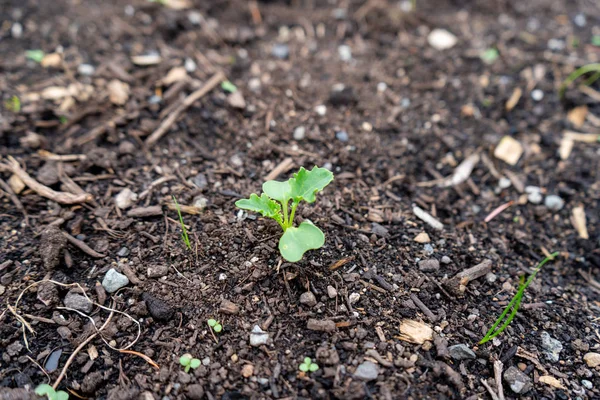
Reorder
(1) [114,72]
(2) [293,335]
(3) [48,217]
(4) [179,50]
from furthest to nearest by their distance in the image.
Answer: (4) [179,50], (1) [114,72], (3) [48,217], (2) [293,335]

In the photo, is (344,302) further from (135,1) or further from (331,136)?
(135,1)

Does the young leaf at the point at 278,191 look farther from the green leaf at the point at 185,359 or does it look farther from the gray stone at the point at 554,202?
the gray stone at the point at 554,202

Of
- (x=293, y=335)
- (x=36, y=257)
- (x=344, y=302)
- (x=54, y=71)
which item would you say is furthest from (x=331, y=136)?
(x=54, y=71)

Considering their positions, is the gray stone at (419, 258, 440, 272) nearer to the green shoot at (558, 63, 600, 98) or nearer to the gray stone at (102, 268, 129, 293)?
the gray stone at (102, 268, 129, 293)

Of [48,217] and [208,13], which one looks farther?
[208,13]

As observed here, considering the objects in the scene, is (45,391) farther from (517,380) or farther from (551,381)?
(551,381)

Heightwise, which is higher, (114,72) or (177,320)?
(114,72)
